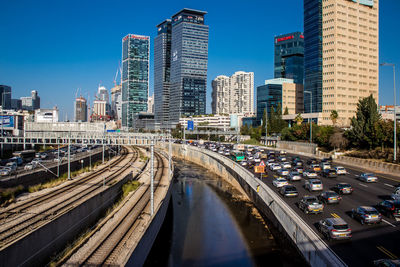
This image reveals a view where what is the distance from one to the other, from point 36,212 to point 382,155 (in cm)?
5740

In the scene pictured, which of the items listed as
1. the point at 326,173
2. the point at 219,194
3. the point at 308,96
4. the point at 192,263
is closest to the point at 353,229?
the point at 192,263

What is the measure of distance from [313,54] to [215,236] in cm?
Answer: 12379

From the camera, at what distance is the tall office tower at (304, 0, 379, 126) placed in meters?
126

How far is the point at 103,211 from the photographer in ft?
129

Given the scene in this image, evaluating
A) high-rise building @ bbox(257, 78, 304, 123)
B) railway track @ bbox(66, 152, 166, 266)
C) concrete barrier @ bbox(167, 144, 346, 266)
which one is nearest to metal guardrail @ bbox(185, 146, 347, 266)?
concrete barrier @ bbox(167, 144, 346, 266)

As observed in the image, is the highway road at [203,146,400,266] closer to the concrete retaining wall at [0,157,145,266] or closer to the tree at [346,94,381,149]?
the concrete retaining wall at [0,157,145,266]

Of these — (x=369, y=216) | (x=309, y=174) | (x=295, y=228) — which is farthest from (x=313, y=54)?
(x=295, y=228)

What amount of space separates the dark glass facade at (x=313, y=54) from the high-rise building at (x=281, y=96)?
1435 inches

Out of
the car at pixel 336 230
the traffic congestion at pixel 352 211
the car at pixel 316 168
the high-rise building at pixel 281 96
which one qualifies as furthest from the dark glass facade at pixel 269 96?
the car at pixel 336 230

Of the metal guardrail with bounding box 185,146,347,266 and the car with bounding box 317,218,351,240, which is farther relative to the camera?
the car with bounding box 317,218,351,240

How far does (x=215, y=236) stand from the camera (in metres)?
33.8

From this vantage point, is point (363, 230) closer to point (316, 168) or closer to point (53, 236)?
point (53, 236)

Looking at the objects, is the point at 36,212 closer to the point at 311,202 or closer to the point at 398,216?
the point at 311,202

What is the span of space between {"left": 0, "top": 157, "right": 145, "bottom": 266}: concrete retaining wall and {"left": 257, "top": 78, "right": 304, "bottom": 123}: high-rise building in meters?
148
